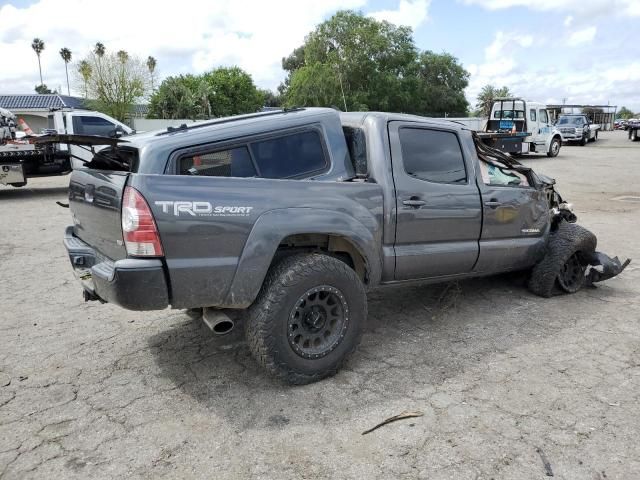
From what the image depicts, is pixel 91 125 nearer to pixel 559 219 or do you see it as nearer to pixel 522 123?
pixel 559 219

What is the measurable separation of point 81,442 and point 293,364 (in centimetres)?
127

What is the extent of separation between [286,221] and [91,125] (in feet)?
48.7

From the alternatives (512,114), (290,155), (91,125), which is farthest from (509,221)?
(512,114)

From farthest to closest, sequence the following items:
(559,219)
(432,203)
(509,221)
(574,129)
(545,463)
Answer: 1. (574,129)
2. (559,219)
3. (509,221)
4. (432,203)
5. (545,463)

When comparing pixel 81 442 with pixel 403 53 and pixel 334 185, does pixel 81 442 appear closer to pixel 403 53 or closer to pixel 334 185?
pixel 334 185

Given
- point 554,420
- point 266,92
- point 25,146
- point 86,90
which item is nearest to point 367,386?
point 554,420

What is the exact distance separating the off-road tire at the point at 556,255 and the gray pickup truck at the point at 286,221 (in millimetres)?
800

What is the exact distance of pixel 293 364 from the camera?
337 centimetres

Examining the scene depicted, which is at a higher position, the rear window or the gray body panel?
the rear window

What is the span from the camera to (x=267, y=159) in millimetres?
3541

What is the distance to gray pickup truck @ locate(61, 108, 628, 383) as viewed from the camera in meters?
3.02

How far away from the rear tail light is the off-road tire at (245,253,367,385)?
Answer: 72 cm

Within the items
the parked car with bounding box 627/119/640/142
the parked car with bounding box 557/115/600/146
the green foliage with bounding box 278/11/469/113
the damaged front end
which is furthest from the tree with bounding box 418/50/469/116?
the damaged front end

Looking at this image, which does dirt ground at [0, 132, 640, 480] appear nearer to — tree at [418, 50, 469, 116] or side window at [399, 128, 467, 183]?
side window at [399, 128, 467, 183]
